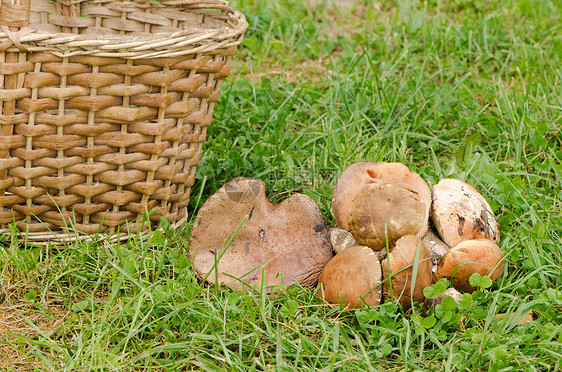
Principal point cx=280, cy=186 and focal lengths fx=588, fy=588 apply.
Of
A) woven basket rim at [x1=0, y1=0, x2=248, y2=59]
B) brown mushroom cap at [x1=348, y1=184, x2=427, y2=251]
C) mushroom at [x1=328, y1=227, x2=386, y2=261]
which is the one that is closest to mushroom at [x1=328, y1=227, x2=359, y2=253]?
mushroom at [x1=328, y1=227, x2=386, y2=261]

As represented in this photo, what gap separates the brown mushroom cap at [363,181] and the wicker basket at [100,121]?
24.1 inches

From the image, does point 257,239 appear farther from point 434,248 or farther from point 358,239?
point 434,248

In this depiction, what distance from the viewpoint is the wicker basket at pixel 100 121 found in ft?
6.24

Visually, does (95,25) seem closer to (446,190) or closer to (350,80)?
(350,80)

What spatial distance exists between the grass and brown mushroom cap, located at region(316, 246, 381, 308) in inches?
1.8

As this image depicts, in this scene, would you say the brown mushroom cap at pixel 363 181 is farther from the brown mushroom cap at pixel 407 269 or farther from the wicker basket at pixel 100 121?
the wicker basket at pixel 100 121

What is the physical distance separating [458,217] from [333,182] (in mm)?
742

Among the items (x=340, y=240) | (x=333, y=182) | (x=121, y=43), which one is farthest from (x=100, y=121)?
(x=333, y=182)

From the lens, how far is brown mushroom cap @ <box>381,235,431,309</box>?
1807 millimetres

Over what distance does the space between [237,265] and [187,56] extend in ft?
2.46

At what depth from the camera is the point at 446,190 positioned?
2.05m

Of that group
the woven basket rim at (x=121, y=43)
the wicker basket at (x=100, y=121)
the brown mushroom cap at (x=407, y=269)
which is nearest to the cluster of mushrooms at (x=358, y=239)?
Result: the brown mushroom cap at (x=407, y=269)

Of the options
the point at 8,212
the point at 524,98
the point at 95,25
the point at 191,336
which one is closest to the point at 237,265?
the point at 191,336

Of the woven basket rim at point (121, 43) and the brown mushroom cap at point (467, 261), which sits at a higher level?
the woven basket rim at point (121, 43)
